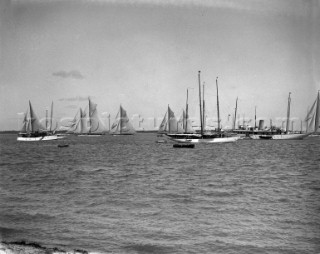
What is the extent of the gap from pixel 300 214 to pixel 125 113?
6377 cm

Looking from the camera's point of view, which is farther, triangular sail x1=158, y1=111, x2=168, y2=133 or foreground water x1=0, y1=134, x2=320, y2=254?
triangular sail x1=158, y1=111, x2=168, y2=133

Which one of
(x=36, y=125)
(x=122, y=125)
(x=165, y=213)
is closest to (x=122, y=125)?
(x=122, y=125)

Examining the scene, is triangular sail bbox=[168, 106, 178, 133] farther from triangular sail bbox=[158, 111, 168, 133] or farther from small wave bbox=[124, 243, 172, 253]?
small wave bbox=[124, 243, 172, 253]

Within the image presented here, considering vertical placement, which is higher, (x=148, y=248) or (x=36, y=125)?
(x=36, y=125)

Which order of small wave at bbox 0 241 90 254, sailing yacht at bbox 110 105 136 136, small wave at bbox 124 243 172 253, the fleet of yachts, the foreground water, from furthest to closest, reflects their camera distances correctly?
1. sailing yacht at bbox 110 105 136 136
2. the fleet of yachts
3. the foreground water
4. small wave at bbox 124 243 172 253
5. small wave at bbox 0 241 90 254

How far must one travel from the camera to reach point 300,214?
7852 millimetres

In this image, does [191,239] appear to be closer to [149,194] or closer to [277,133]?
[149,194]

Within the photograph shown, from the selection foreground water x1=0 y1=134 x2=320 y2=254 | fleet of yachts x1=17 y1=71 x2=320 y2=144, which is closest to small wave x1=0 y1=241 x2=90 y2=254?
foreground water x1=0 y1=134 x2=320 y2=254

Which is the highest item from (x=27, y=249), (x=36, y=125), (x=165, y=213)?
(x=36, y=125)

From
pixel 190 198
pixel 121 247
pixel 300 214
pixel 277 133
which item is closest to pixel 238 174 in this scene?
pixel 190 198

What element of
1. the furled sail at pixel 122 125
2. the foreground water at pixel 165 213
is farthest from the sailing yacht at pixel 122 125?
the foreground water at pixel 165 213

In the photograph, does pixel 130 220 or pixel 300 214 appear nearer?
pixel 130 220

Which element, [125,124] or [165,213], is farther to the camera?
[125,124]

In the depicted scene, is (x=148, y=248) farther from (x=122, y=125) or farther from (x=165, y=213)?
(x=122, y=125)
